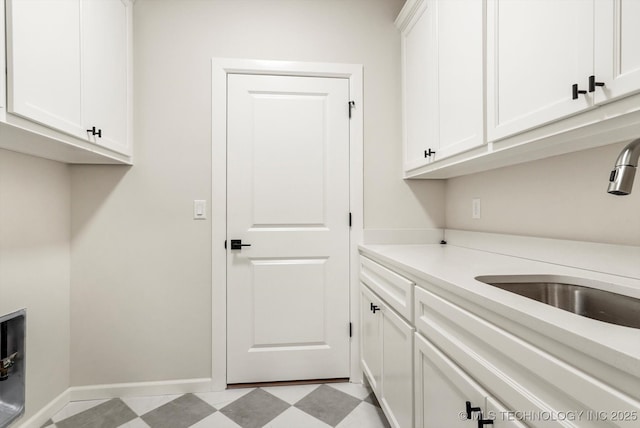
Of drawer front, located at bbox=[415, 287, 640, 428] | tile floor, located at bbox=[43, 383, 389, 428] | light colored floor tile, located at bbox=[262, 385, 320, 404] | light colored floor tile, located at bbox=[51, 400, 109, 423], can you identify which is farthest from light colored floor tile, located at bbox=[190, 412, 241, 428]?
drawer front, located at bbox=[415, 287, 640, 428]

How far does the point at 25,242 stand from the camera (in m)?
1.55

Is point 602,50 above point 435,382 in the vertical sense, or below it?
above

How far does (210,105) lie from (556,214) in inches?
76.7

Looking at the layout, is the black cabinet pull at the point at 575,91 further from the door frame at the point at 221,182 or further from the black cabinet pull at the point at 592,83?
the door frame at the point at 221,182

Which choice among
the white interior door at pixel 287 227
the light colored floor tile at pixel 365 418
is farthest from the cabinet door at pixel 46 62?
the light colored floor tile at pixel 365 418

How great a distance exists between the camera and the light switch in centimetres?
199

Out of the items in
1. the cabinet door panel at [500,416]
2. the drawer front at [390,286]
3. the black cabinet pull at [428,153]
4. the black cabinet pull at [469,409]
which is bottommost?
the black cabinet pull at [469,409]

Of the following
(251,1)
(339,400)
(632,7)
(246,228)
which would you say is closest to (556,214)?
(632,7)

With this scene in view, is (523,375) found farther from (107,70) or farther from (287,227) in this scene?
(107,70)

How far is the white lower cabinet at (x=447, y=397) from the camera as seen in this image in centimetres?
76

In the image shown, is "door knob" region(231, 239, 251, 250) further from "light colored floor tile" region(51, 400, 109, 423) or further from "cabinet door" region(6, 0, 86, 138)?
"light colored floor tile" region(51, 400, 109, 423)

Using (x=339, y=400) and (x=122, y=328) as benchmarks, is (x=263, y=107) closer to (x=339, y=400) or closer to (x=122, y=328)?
(x=122, y=328)

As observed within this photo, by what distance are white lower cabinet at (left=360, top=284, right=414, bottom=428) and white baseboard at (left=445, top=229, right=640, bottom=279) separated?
2.16 ft

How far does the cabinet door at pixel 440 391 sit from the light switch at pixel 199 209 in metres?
1.44
